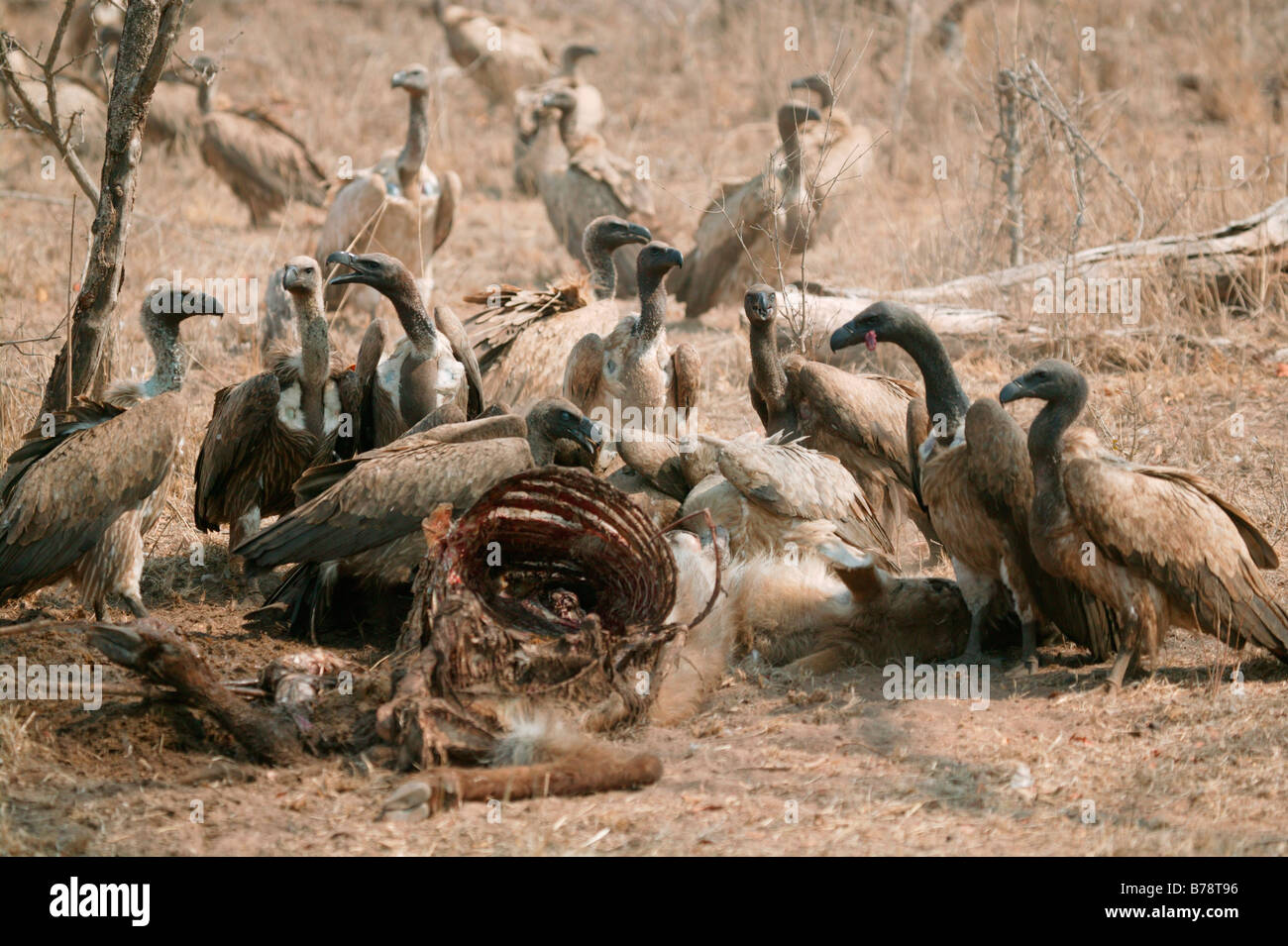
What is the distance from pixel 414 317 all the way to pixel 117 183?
1412mm

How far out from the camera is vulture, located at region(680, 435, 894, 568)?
18.8 ft

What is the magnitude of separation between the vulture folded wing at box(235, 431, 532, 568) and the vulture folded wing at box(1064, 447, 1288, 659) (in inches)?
85.1

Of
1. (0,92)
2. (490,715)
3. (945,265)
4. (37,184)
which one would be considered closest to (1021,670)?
(490,715)

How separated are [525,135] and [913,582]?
31.6 feet

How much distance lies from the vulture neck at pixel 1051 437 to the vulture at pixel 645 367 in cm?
251

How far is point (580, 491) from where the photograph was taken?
503 centimetres

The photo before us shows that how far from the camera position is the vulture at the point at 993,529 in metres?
5.14

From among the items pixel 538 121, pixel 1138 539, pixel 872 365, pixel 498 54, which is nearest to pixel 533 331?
pixel 872 365

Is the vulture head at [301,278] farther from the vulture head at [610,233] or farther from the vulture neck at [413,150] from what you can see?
the vulture neck at [413,150]

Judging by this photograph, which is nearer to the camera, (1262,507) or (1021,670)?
(1021,670)

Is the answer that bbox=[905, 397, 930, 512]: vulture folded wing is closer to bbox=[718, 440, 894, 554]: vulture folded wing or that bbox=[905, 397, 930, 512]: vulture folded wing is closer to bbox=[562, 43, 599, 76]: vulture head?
bbox=[718, 440, 894, 554]: vulture folded wing

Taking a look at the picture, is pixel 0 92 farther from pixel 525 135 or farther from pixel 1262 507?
pixel 1262 507
